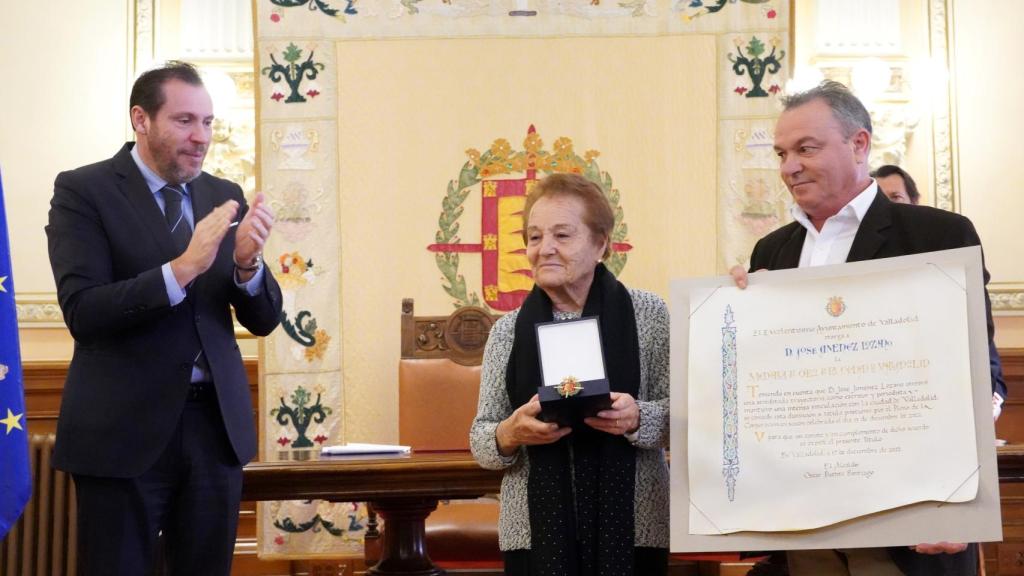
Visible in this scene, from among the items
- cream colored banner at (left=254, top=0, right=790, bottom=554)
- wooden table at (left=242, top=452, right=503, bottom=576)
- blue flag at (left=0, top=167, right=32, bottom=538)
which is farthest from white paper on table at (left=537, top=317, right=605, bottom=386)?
cream colored banner at (left=254, top=0, right=790, bottom=554)

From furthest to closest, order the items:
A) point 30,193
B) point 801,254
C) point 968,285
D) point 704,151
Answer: point 30,193, point 704,151, point 801,254, point 968,285

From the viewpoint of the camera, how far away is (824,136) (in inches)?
87.6

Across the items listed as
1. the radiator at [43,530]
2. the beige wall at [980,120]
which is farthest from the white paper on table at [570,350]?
the beige wall at [980,120]

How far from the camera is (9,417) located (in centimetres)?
Answer: 239

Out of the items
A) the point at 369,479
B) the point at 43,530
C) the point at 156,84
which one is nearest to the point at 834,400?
the point at 369,479

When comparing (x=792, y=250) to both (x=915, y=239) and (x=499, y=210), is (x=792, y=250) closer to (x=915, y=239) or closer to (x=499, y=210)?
(x=915, y=239)

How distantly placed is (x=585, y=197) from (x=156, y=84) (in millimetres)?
972

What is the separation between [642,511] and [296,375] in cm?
297

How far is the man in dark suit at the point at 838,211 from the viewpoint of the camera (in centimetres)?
212

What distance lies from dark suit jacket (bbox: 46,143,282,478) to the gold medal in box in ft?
2.33

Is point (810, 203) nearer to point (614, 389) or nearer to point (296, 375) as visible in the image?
point (614, 389)

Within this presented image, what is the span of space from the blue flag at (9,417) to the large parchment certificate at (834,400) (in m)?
1.38

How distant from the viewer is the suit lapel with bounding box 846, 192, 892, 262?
216 centimetres

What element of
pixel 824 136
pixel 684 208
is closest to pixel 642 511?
pixel 824 136
